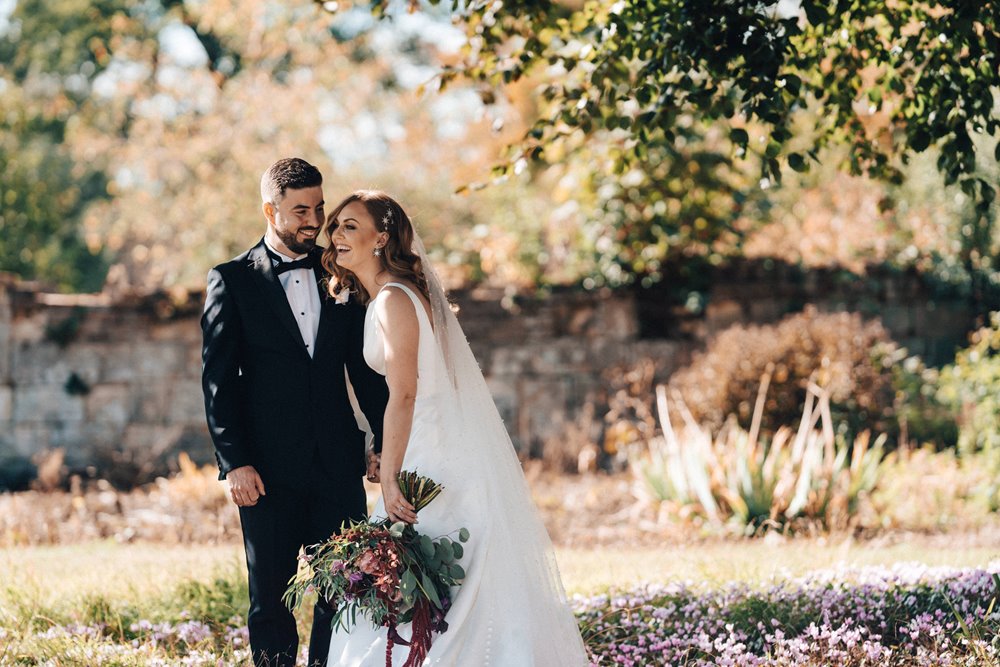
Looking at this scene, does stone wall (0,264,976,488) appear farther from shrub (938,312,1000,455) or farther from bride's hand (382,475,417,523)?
bride's hand (382,475,417,523)

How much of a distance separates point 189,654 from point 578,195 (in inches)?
274

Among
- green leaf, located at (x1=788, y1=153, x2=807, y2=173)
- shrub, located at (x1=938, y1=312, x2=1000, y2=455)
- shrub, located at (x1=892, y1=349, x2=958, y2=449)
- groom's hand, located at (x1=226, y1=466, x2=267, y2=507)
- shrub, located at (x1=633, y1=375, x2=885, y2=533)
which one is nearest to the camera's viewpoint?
groom's hand, located at (x1=226, y1=466, x2=267, y2=507)

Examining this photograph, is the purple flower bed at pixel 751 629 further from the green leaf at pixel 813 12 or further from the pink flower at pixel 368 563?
the green leaf at pixel 813 12

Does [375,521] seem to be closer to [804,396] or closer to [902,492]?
[902,492]

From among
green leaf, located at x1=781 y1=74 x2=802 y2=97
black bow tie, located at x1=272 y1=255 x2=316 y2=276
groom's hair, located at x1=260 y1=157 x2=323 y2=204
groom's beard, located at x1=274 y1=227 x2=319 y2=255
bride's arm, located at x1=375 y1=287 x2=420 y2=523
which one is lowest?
bride's arm, located at x1=375 y1=287 x2=420 y2=523

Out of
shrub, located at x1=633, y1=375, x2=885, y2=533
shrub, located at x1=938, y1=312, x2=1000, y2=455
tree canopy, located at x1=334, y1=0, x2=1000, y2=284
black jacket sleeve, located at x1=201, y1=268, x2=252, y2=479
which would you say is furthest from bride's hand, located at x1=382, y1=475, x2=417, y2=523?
shrub, located at x1=938, y1=312, x2=1000, y2=455

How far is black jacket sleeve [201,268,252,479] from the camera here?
11.7ft

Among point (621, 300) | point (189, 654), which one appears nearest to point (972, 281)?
point (621, 300)

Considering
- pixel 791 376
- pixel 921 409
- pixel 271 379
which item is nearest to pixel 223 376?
pixel 271 379

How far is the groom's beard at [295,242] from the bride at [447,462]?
0.20m

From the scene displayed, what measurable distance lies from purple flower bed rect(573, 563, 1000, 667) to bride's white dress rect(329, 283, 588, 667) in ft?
2.91

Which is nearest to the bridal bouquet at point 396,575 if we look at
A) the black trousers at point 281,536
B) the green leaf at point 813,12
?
the black trousers at point 281,536

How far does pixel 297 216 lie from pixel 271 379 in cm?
57

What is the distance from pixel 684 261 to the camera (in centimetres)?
1060
